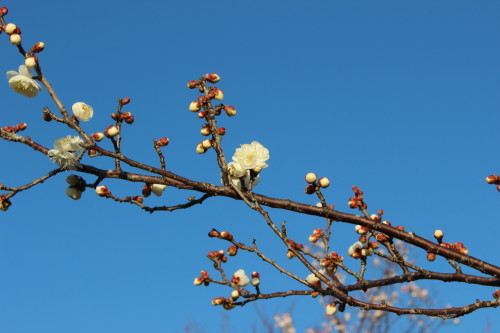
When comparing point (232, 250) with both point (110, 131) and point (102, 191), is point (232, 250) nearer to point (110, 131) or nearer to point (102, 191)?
point (102, 191)

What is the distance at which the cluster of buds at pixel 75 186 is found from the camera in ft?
8.32

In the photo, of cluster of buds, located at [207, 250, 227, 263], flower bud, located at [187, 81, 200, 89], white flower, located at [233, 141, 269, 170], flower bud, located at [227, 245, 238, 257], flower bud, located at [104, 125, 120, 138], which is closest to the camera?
flower bud, located at [104, 125, 120, 138]

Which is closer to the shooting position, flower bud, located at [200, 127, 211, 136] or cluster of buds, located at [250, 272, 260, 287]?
flower bud, located at [200, 127, 211, 136]

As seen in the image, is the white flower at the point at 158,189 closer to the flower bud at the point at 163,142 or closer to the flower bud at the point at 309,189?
the flower bud at the point at 163,142

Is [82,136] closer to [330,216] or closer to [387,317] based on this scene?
[330,216]

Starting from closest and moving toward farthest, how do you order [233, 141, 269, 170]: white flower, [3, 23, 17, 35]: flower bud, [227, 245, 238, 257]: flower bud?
[3, 23, 17, 35]: flower bud → [233, 141, 269, 170]: white flower → [227, 245, 238, 257]: flower bud

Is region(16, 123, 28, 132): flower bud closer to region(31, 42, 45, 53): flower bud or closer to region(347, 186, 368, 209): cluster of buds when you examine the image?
region(31, 42, 45, 53): flower bud

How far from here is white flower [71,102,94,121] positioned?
255 centimetres

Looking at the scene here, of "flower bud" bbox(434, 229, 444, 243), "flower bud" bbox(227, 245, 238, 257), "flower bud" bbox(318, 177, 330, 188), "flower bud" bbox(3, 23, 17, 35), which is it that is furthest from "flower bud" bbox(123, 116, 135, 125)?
"flower bud" bbox(434, 229, 444, 243)

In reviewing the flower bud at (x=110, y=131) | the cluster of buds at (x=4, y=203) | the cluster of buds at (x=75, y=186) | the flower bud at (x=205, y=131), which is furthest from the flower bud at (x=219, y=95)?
the cluster of buds at (x=4, y=203)

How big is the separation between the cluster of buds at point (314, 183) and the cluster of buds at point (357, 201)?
0.29 metres

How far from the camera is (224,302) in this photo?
2.76 meters

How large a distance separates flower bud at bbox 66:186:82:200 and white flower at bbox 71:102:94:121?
0.35 m

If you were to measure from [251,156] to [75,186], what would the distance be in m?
0.87
